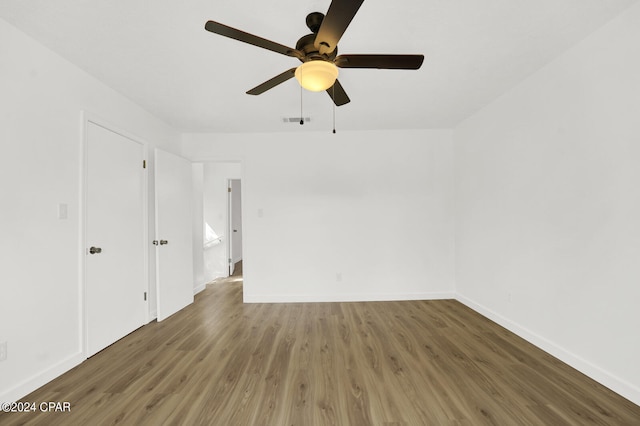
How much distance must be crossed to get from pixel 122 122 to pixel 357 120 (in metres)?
2.76

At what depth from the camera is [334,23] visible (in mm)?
1212

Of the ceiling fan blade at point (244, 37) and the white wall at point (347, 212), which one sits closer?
the ceiling fan blade at point (244, 37)

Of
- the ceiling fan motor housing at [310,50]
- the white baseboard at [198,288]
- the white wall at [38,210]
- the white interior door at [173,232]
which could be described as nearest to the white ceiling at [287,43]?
the white wall at [38,210]

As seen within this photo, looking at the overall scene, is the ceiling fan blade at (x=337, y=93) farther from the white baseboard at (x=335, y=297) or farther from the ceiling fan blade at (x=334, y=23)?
the white baseboard at (x=335, y=297)

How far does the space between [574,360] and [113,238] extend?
4.30 m

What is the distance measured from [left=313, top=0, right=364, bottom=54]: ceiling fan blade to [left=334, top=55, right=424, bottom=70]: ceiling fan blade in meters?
0.11

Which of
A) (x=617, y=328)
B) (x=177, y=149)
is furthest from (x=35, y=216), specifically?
(x=617, y=328)

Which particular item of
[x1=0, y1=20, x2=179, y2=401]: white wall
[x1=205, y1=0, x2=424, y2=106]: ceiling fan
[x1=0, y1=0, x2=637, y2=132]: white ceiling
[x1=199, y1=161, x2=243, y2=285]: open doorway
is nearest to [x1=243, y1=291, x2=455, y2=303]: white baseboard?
[x1=199, y1=161, x2=243, y2=285]: open doorway

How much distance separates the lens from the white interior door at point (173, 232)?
322 centimetres

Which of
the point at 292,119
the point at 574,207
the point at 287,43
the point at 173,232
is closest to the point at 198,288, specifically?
the point at 173,232

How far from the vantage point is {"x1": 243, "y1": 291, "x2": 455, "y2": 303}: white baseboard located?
392 centimetres

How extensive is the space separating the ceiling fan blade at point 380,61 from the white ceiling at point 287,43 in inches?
16.0

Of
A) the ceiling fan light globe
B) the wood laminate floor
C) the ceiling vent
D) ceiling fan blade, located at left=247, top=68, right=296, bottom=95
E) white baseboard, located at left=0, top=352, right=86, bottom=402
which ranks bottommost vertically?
the wood laminate floor

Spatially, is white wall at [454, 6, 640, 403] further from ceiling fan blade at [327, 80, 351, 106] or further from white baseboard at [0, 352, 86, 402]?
white baseboard at [0, 352, 86, 402]
